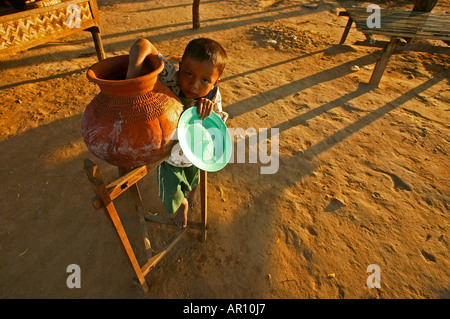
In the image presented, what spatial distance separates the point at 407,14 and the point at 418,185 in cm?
423

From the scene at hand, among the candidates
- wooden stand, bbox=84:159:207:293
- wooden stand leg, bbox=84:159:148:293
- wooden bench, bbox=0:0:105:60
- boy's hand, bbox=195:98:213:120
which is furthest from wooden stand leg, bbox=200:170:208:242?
wooden bench, bbox=0:0:105:60

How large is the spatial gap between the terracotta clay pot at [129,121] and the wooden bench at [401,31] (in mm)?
4167

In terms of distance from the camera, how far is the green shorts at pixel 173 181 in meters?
1.80

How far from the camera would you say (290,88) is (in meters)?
4.30

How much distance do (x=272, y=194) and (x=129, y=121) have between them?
1881 millimetres

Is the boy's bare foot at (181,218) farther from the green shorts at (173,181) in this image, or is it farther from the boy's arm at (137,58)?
the boy's arm at (137,58)

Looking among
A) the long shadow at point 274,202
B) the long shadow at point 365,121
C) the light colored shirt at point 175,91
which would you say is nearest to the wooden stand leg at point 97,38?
the long shadow at point 274,202

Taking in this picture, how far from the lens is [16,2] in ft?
13.0

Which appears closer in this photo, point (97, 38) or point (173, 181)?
point (173, 181)

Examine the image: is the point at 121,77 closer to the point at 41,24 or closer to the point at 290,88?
the point at 41,24

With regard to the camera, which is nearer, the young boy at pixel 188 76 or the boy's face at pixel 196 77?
the young boy at pixel 188 76

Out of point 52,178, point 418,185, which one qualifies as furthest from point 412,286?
point 52,178

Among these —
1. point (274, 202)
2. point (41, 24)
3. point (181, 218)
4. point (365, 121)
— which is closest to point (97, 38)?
point (41, 24)
